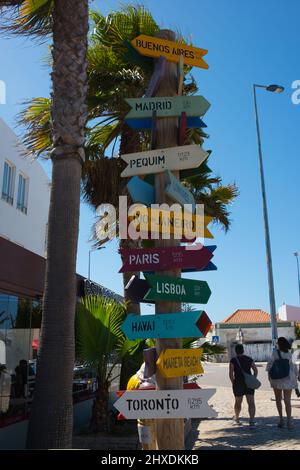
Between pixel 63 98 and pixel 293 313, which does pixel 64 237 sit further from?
pixel 293 313

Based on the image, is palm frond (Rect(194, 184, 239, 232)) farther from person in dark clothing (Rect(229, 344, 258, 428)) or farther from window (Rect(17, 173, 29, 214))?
window (Rect(17, 173, 29, 214))

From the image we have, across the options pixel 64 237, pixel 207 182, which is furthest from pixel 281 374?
pixel 64 237

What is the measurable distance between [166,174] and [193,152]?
0.89 ft

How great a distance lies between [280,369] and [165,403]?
6.39 metres

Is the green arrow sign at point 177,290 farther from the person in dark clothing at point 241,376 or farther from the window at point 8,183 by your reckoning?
the window at point 8,183

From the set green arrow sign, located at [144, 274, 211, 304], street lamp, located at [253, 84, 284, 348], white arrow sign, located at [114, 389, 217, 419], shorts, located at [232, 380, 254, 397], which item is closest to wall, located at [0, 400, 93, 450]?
shorts, located at [232, 380, 254, 397]

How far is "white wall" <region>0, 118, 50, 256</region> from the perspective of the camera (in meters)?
17.7

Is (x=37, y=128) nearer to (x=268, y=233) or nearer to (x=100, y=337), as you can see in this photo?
(x=100, y=337)

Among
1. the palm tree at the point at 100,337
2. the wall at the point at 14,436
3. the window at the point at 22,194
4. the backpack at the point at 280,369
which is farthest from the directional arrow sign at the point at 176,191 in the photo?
the window at the point at 22,194

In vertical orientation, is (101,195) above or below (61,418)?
above

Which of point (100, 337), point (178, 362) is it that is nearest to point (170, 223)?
point (178, 362)

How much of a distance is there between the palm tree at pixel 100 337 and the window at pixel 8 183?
11008 mm

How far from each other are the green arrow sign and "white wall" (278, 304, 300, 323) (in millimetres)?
66780

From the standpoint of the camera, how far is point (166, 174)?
399cm
